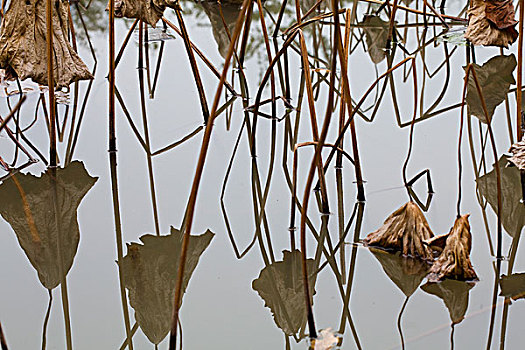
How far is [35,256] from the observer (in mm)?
1133

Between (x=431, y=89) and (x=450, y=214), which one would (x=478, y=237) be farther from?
(x=431, y=89)

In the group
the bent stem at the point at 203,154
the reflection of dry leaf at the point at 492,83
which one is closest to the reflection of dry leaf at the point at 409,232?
the bent stem at the point at 203,154

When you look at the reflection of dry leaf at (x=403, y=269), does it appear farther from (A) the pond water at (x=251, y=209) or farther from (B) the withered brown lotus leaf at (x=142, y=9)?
(B) the withered brown lotus leaf at (x=142, y=9)

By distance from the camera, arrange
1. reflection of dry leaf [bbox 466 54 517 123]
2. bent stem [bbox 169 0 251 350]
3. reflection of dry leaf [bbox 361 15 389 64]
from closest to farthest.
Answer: bent stem [bbox 169 0 251 350]
reflection of dry leaf [bbox 466 54 517 123]
reflection of dry leaf [bbox 361 15 389 64]

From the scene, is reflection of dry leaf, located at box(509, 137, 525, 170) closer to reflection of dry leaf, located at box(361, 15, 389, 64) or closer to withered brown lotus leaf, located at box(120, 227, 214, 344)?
withered brown lotus leaf, located at box(120, 227, 214, 344)

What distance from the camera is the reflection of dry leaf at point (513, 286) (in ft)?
3.20

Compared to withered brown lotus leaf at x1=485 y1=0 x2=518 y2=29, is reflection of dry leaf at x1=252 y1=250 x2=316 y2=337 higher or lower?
lower

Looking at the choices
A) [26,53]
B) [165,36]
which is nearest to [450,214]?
[26,53]

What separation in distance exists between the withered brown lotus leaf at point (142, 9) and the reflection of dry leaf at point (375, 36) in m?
0.85

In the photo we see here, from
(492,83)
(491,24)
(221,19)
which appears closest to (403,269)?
(491,24)

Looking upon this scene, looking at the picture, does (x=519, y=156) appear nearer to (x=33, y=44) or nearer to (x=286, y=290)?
(x=286, y=290)

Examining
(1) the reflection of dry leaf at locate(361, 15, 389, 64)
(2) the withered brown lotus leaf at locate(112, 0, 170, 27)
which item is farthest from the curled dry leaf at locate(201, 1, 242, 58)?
(2) the withered brown lotus leaf at locate(112, 0, 170, 27)

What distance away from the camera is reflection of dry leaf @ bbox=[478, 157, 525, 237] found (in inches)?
46.5

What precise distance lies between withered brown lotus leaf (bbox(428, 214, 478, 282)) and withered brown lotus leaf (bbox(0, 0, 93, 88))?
78 cm
